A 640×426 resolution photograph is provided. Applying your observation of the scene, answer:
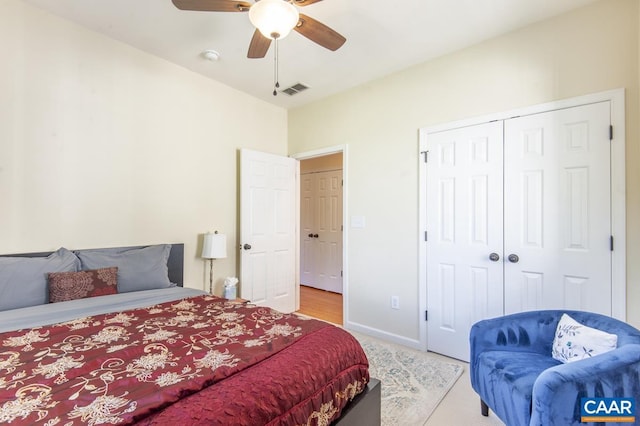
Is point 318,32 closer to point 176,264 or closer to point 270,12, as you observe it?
point 270,12

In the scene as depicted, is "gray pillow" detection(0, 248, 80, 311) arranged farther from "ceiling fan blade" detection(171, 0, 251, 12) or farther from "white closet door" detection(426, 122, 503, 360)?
"white closet door" detection(426, 122, 503, 360)

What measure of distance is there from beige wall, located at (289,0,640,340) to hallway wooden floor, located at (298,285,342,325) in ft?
1.63

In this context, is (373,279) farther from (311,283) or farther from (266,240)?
(311,283)

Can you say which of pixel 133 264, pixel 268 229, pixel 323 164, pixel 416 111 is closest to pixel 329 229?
pixel 323 164

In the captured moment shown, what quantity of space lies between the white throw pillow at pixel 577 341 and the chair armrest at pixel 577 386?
0.60 feet

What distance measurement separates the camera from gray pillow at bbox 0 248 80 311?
1.84m

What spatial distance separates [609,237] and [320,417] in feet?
7.20

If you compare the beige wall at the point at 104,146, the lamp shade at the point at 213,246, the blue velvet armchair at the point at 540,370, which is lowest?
the blue velvet armchair at the point at 540,370

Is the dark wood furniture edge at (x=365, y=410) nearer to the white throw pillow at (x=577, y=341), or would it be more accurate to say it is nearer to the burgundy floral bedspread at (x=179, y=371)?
the burgundy floral bedspread at (x=179, y=371)

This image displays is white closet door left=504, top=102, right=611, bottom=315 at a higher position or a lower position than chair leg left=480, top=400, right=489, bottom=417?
higher

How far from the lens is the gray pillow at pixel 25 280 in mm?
1845

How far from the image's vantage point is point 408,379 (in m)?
2.30

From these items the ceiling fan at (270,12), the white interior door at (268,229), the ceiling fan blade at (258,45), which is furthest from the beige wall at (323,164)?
the ceiling fan at (270,12)

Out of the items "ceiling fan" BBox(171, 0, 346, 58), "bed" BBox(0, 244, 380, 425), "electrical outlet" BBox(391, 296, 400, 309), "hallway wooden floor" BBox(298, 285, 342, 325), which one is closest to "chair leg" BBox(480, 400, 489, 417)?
"bed" BBox(0, 244, 380, 425)
